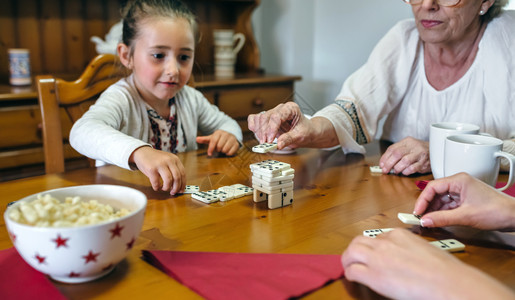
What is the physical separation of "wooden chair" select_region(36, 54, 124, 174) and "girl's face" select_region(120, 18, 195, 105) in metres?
0.09

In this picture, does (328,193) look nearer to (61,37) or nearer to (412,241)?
(412,241)

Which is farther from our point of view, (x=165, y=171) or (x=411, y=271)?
(x=165, y=171)

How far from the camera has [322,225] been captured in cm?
83

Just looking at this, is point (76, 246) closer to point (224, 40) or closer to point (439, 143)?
point (439, 143)

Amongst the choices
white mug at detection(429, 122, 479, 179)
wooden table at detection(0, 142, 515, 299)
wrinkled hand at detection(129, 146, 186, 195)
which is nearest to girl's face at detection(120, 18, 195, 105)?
wooden table at detection(0, 142, 515, 299)

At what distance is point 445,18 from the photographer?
1346mm

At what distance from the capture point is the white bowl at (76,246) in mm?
553

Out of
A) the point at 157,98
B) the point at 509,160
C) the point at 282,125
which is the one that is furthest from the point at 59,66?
the point at 509,160

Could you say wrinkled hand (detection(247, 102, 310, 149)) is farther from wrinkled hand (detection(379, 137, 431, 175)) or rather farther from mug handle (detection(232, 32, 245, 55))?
mug handle (detection(232, 32, 245, 55))

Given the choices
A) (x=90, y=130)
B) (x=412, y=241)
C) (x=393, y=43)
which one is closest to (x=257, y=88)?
(x=393, y=43)

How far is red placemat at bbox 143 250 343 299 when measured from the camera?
1.96 ft

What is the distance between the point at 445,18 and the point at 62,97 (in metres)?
1.11

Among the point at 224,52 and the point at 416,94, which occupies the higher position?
the point at 224,52

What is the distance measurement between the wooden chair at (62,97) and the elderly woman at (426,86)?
61 centimetres
